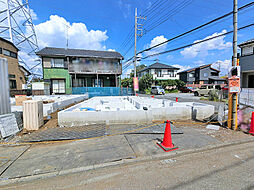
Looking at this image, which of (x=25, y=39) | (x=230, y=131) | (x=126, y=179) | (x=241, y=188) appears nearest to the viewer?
(x=241, y=188)

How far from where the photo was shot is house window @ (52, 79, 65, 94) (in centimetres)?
1747

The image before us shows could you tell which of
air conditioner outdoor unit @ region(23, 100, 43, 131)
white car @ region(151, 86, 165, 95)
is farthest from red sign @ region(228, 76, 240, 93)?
white car @ region(151, 86, 165, 95)

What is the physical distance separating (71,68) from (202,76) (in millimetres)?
34401

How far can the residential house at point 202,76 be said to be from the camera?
32875mm

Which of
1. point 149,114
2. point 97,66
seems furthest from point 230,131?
point 97,66

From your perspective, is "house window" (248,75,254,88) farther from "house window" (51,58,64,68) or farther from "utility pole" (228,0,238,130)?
"house window" (51,58,64,68)

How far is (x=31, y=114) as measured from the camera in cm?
450

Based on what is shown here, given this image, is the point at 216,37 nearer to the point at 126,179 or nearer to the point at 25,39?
the point at 126,179

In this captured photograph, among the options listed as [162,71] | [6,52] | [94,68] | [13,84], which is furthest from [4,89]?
[162,71]

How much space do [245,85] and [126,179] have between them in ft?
63.8

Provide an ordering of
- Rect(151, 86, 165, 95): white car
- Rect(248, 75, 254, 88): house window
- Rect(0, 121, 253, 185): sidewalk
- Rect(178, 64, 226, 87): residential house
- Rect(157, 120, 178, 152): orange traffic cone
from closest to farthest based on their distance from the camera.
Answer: Rect(0, 121, 253, 185): sidewalk
Rect(157, 120, 178, 152): orange traffic cone
Rect(248, 75, 254, 88): house window
Rect(151, 86, 165, 95): white car
Rect(178, 64, 226, 87): residential house

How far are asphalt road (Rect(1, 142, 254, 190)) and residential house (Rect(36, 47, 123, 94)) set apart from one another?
14821 mm

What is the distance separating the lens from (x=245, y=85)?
1430 centimetres

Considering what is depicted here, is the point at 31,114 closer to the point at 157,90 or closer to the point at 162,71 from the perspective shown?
the point at 157,90
